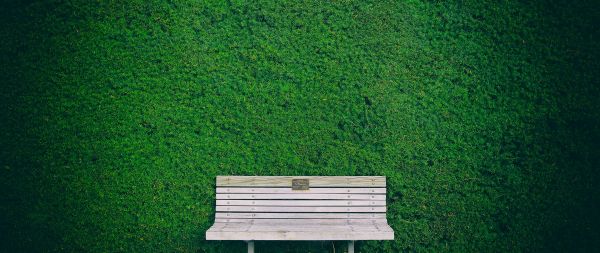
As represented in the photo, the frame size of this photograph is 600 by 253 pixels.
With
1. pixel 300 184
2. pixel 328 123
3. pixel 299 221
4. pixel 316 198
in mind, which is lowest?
pixel 299 221

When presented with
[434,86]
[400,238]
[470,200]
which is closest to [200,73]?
[434,86]

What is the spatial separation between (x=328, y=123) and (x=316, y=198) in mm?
710

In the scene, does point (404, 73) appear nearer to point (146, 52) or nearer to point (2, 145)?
point (146, 52)

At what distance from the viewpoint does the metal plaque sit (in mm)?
3826

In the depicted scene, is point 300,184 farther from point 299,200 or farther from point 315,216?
point 315,216

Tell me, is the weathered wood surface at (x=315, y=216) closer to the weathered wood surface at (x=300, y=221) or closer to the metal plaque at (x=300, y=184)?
the weathered wood surface at (x=300, y=221)

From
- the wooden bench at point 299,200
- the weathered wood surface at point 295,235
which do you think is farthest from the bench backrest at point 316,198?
the weathered wood surface at point 295,235

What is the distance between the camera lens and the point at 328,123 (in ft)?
13.1

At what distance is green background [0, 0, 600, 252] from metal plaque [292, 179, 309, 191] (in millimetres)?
157

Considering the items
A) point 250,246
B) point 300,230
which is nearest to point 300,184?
point 300,230

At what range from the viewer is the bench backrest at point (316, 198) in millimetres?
3824

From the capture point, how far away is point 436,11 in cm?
399

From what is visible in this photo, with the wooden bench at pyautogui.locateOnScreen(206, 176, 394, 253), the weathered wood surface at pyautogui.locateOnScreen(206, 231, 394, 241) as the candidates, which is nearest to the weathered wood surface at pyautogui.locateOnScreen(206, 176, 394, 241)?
the wooden bench at pyautogui.locateOnScreen(206, 176, 394, 253)

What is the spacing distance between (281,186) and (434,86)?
171 cm
